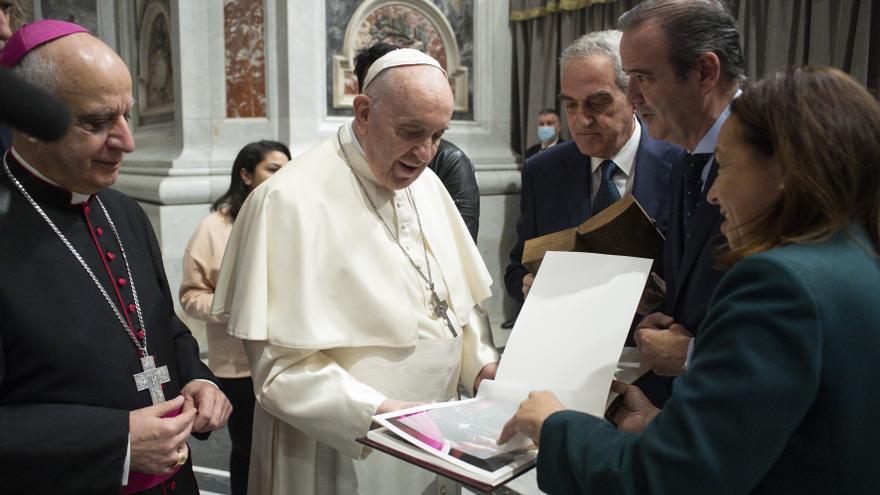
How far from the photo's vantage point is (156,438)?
5.30 ft

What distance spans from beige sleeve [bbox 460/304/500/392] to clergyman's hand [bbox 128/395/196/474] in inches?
35.7

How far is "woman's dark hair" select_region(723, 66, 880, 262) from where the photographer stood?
110 cm

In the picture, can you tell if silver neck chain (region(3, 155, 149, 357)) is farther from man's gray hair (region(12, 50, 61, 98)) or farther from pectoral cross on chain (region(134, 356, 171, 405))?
man's gray hair (region(12, 50, 61, 98))

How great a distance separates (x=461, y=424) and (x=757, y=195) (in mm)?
724

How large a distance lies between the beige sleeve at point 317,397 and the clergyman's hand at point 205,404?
0.33 feet

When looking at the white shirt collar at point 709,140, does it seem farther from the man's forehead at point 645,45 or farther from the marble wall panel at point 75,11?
the marble wall panel at point 75,11

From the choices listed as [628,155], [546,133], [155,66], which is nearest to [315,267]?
[628,155]

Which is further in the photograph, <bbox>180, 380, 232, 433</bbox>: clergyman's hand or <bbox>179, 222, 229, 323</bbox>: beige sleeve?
<bbox>179, 222, 229, 323</bbox>: beige sleeve

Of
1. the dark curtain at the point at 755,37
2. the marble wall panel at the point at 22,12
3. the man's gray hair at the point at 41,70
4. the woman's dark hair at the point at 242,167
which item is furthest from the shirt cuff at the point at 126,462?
the marble wall panel at the point at 22,12

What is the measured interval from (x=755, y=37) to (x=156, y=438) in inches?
202

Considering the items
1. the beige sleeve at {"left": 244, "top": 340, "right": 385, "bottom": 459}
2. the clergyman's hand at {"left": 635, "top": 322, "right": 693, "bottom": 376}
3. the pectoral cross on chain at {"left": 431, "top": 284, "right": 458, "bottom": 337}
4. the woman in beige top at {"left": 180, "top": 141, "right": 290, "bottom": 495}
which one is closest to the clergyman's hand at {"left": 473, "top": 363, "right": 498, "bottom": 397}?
the pectoral cross on chain at {"left": 431, "top": 284, "right": 458, "bottom": 337}

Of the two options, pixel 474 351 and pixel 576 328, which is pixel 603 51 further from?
pixel 576 328

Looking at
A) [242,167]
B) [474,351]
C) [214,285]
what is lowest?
[214,285]

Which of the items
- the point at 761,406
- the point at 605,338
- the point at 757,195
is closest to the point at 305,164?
the point at 605,338
